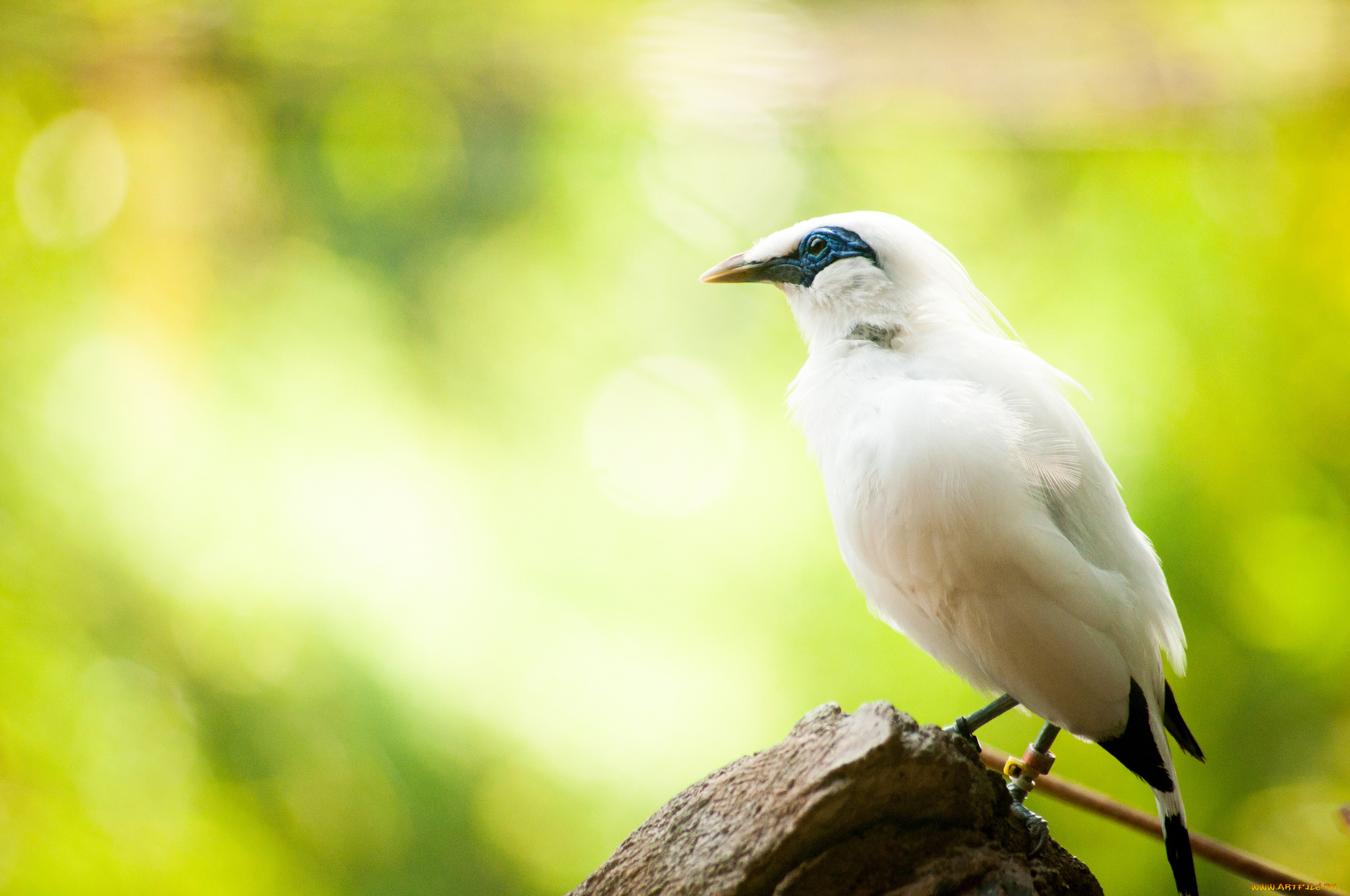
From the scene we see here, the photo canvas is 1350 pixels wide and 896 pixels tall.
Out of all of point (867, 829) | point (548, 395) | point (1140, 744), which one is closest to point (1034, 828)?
point (1140, 744)

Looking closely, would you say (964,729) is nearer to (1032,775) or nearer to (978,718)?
(978,718)

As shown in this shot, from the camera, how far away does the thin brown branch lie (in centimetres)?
157

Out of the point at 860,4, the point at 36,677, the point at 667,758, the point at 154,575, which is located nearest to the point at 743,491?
the point at 667,758

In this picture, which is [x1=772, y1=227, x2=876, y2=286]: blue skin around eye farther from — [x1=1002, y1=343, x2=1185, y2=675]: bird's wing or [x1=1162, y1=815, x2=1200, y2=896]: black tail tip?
[x1=1162, y1=815, x2=1200, y2=896]: black tail tip

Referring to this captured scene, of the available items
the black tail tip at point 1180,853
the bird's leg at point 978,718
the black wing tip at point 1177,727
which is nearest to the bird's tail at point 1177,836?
the black tail tip at point 1180,853

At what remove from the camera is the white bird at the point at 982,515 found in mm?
1289

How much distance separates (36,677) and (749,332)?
8.23 feet

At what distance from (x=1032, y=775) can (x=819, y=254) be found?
0.98m

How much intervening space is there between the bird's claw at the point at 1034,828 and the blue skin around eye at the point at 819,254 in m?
0.97

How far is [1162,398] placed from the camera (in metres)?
2.80

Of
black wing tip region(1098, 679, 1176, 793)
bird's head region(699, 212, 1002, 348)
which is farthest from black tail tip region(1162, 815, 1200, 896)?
bird's head region(699, 212, 1002, 348)

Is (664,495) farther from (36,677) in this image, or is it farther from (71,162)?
(71,162)

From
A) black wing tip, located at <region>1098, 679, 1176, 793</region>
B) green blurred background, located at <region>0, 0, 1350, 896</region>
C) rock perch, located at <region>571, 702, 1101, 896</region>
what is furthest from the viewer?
green blurred background, located at <region>0, 0, 1350, 896</region>

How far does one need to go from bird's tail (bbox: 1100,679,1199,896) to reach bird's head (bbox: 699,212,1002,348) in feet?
2.30
